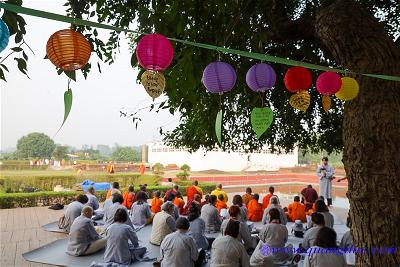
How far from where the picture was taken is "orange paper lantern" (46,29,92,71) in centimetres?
242

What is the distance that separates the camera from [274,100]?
768cm

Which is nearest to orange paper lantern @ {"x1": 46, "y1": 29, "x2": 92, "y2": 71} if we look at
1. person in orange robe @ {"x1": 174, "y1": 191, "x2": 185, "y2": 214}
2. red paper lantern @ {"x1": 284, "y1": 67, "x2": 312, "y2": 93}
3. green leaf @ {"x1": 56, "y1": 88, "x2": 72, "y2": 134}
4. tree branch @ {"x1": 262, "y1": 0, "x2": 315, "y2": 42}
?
green leaf @ {"x1": 56, "y1": 88, "x2": 72, "y2": 134}

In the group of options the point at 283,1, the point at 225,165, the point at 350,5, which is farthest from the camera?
the point at 225,165

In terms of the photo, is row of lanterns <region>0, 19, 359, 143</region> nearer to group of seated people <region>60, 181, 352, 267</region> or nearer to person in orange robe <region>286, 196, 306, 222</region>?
group of seated people <region>60, 181, 352, 267</region>

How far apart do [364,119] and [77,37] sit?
328 cm

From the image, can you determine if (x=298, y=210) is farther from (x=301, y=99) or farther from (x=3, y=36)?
(x=3, y=36)

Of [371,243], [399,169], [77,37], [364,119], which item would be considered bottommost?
[371,243]

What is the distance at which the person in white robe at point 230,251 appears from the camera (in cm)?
503

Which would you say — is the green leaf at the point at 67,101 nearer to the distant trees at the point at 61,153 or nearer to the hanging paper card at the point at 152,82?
the hanging paper card at the point at 152,82

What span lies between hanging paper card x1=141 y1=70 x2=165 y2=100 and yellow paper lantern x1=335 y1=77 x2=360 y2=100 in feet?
7.19

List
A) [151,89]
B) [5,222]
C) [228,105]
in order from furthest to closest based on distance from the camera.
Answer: [5,222]
[228,105]
[151,89]

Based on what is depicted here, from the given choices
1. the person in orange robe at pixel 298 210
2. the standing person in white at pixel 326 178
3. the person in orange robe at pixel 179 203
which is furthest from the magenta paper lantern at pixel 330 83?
the standing person in white at pixel 326 178

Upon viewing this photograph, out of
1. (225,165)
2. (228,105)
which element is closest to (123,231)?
(228,105)

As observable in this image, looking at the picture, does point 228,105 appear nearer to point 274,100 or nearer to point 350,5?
point 274,100
